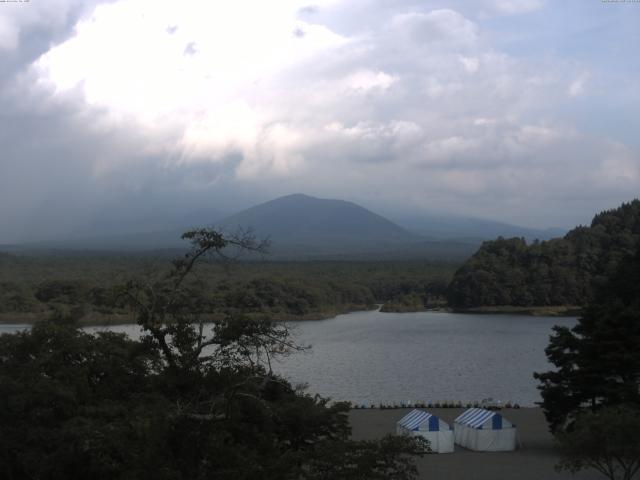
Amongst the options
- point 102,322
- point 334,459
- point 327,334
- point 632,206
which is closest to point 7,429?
point 334,459

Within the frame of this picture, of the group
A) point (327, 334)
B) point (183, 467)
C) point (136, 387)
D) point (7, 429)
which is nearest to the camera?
point (183, 467)

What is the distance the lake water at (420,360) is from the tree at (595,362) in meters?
5.95

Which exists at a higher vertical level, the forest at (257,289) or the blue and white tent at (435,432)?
the forest at (257,289)

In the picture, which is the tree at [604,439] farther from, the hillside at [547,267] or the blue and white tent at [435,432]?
the hillside at [547,267]

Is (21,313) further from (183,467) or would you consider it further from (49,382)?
(183,467)

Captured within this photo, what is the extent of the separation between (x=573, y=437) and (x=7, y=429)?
7.98 m

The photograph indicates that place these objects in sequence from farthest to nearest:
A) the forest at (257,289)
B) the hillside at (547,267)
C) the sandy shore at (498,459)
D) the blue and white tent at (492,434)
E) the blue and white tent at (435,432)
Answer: the hillside at (547,267) < the forest at (257,289) < the blue and white tent at (492,434) < the blue and white tent at (435,432) < the sandy shore at (498,459)

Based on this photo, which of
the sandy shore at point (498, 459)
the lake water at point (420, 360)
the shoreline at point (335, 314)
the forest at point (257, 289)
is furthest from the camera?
the forest at point (257, 289)

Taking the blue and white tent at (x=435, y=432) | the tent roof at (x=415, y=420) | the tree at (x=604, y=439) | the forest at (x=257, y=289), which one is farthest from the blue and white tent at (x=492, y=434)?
the forest at (x=257, y=289)

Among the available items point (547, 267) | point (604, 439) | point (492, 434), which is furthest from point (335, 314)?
point (604, 439)

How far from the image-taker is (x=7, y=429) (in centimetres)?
1074

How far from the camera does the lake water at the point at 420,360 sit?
28.6m

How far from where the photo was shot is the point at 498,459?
16938 millimetres

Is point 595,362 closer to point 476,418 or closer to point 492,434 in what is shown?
point 492,434
